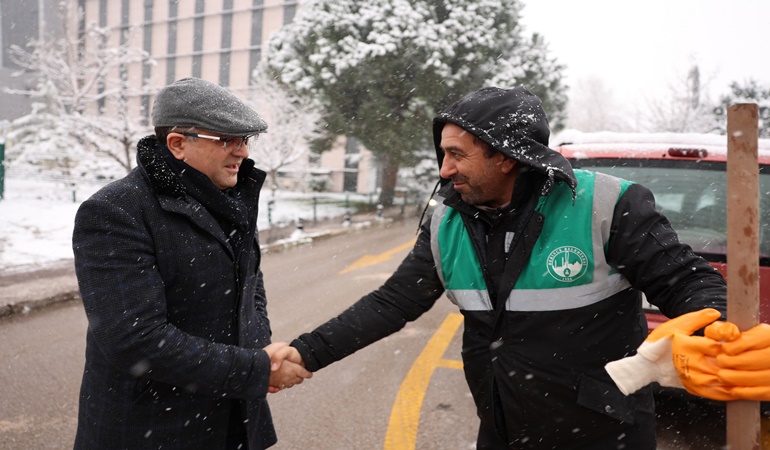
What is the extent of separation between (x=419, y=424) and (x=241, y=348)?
2385mm

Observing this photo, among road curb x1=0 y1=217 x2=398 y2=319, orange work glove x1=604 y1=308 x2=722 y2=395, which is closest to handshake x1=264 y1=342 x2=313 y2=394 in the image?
orange work glove x1=604 y1=308 x2=722 y2=395

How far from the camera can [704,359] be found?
148cm

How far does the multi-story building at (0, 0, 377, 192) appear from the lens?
43.9 m

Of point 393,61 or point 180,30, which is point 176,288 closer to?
point 393,61

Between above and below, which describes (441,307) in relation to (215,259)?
below

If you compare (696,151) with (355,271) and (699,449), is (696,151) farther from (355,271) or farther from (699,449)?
(355,271)

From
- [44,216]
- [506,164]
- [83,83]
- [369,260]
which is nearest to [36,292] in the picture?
[369,260]

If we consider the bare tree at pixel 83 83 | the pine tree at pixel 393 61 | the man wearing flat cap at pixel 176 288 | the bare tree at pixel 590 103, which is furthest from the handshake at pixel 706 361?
the bare tree at pixel 590 103

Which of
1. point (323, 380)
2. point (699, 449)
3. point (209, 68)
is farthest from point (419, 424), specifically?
point (209, 68)

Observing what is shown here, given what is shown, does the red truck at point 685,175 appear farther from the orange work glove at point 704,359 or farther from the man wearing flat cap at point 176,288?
the man wearing flat cap at point 176,288

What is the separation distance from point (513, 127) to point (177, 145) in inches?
49.4

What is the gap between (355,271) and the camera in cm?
1041

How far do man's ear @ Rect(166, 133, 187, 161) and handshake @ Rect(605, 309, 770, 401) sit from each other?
1651 millimetres

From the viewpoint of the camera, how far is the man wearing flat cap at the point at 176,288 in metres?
1.82
